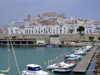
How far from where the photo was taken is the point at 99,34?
1686 inches

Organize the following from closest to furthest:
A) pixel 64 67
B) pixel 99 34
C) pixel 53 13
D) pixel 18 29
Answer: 1. pixel 64 67
2. pixel 99 34
3. pixel 18 29
4. pixel 53 13

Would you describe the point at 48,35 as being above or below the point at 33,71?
above

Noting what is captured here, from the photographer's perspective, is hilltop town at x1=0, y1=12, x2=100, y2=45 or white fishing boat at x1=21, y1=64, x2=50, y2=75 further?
hilltop town at x1=0, y1=12, x2=100, y2=45

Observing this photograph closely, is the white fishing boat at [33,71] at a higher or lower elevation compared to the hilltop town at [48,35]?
lower

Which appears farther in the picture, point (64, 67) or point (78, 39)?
point (78, 39)

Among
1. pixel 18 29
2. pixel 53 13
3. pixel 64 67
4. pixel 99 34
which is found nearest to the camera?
pixel 64 67

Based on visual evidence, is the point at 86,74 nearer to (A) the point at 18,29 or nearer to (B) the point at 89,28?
(B) the point at 89,28

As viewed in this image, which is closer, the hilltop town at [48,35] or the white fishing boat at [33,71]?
the white fishing boat at [33,71]

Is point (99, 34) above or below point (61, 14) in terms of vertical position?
below

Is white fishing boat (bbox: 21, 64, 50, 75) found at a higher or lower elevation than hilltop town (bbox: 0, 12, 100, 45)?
lower

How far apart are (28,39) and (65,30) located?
10038 mm

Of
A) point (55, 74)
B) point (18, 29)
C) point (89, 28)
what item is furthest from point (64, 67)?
point (18, 29)

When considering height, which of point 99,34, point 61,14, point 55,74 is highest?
point 61,14

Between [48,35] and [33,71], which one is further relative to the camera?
[48,35]
